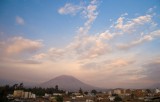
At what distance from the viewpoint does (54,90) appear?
3004 inches

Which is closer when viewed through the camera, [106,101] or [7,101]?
[7,101]

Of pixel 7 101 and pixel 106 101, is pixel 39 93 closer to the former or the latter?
pixel 106 101

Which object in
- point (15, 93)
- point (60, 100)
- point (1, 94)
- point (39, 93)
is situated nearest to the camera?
point (1, 94)

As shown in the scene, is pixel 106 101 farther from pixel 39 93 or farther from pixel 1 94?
pixel 1 94

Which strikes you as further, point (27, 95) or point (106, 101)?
point (27, 95)

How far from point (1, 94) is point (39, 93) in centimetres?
5435

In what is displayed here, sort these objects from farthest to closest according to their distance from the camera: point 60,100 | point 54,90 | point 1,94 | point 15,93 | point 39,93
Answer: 1. point 54,90
2. point 39,93
3. point 15,93
4. point 60,100
5. point 1,94

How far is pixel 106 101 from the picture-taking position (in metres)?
44.0

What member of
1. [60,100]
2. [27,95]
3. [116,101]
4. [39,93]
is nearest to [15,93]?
[27,95]

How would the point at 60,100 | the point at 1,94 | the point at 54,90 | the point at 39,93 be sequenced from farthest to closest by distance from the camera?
1. the point at 54,90
2. the point at 39,93
3. the point at 60,100
4. the point at 1,94

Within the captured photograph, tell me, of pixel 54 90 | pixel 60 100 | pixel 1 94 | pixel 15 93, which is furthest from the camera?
pixel 54 90

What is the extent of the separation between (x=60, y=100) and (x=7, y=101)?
1303 inches

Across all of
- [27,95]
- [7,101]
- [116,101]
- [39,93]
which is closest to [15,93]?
[27,95]

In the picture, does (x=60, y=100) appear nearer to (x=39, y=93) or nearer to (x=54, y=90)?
(x=39, y=93)
